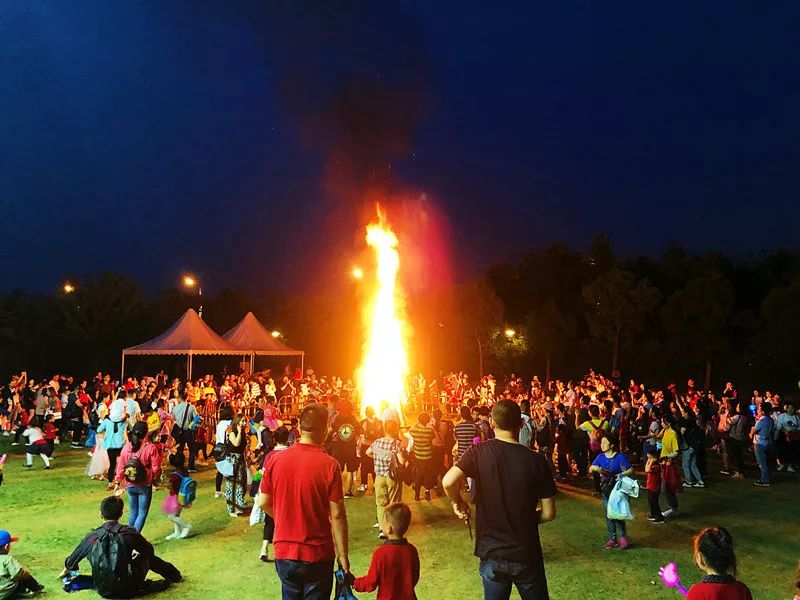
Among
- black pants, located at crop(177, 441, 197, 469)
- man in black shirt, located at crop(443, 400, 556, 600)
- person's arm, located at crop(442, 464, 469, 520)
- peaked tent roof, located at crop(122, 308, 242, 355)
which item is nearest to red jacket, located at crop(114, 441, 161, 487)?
person's arm, located at crop(442, 464, 469, 520)

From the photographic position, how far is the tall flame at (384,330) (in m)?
27.3

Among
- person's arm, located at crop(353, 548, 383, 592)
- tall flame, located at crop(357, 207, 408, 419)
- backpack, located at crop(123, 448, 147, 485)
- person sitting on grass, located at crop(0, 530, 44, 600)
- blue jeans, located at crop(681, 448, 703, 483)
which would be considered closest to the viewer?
person's arm, located at crop(353, 548, 383, 592)

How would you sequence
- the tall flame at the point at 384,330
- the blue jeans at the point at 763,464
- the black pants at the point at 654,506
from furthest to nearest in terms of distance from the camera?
the tall flame at the point at 384,330, the blue jeans at the point at 763,464, the black pants at the point at 654,506

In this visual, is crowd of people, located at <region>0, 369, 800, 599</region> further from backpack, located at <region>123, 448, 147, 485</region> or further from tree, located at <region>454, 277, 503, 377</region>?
tree, located at <region>454, 277, 503, 377</region>

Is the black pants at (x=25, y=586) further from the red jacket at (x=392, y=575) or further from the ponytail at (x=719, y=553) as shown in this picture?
the ponytail at (x=719, y=553)

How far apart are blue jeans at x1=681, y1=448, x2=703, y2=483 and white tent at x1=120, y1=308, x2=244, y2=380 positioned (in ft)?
58.4

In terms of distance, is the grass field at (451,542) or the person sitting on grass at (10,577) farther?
the grass field at (451,542)

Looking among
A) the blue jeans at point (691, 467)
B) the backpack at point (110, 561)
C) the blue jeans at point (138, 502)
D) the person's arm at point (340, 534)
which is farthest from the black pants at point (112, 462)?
the blue jeans at point (691, 467)

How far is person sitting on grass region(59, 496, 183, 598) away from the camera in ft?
20.7

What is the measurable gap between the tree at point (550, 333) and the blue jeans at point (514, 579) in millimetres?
35383

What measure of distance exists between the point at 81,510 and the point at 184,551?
12.3 ft

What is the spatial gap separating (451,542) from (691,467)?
294 inches

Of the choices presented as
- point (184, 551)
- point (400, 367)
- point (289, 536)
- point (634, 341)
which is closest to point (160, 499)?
point (184, 551)

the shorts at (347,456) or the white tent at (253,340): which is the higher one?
the white tent at (253,340)
